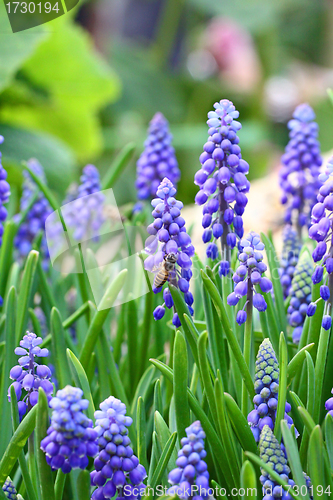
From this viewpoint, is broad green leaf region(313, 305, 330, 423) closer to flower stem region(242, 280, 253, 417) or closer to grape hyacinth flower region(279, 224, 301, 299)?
flower stem region(242, 280, 253, 417)

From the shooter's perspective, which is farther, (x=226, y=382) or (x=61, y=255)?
(x=61, y=255)

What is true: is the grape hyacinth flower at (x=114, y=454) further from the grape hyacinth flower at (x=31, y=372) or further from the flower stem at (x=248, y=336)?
the flower stem at (x=248, y=336)

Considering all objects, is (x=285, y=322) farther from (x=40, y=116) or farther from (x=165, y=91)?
(x=165, y=91)

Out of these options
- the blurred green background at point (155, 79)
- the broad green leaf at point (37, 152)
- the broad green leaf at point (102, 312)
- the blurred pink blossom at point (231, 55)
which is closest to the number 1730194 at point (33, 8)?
the blurred green background at point (155, 79)

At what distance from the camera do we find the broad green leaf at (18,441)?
0.71m

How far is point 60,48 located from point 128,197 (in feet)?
5.16

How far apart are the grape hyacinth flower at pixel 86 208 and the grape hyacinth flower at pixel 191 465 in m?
0.73

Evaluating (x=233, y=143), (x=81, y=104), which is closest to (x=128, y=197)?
(x=81, y=104)

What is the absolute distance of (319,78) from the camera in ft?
19.2

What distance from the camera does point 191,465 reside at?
25.0 inches

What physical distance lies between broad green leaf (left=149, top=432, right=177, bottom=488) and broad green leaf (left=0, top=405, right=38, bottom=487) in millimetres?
192

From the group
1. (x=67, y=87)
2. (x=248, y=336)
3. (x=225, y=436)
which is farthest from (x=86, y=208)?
(x=67, y=87)

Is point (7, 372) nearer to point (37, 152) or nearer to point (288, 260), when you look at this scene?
point (288, 260)

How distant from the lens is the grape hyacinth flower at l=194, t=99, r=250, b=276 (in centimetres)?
81
